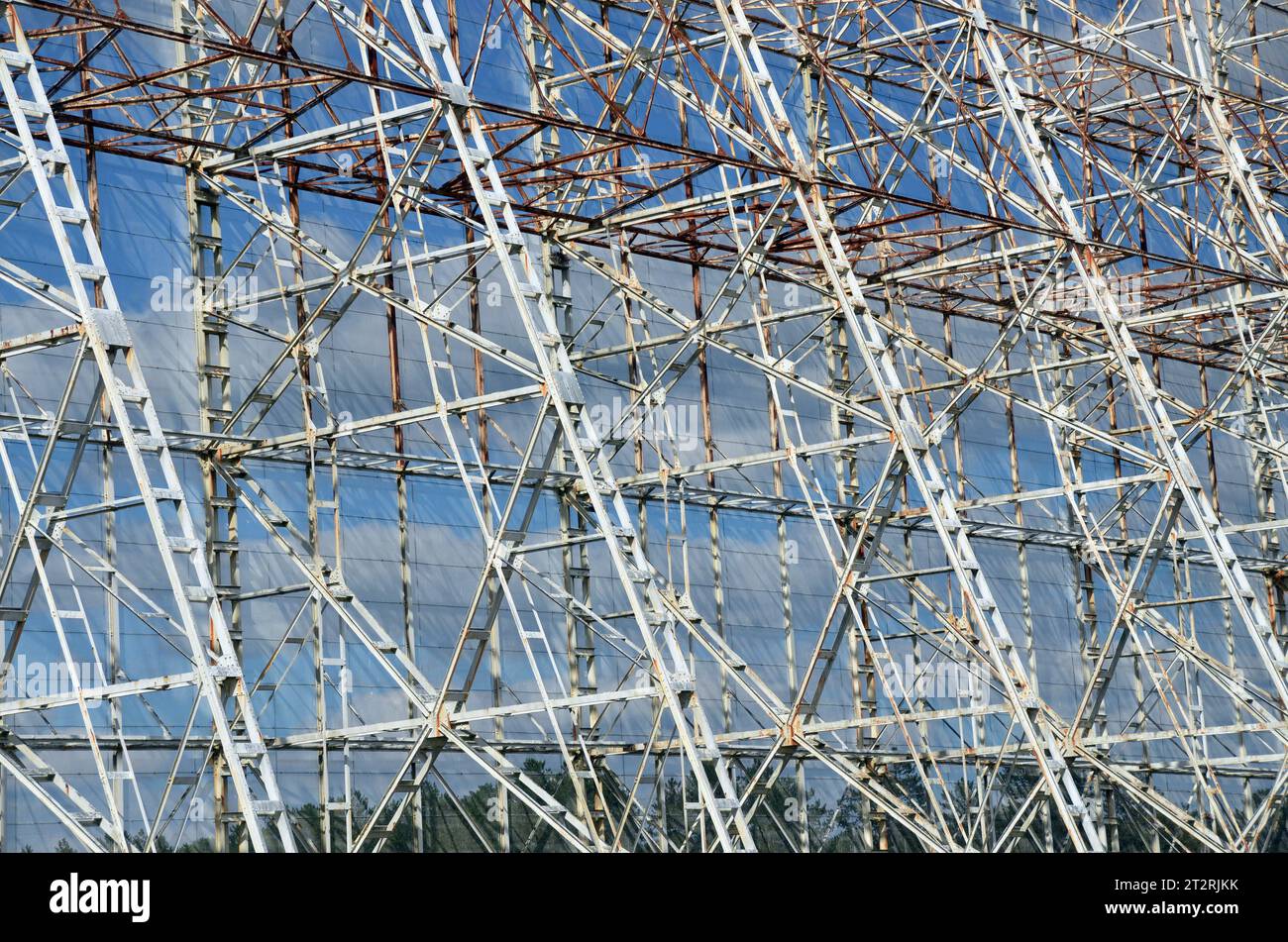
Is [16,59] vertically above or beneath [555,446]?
above

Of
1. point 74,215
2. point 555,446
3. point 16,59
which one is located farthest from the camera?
point 555,446

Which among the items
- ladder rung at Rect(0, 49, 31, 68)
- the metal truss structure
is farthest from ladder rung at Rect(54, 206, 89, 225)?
ladder rung at Rect(0, 49, 31, 68)

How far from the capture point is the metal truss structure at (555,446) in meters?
21.6

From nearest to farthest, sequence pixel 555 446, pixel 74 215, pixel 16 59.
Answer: pixel 74 215
pixel 16 59
pixel 555 446

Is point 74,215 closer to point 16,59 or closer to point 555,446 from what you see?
point 16,59

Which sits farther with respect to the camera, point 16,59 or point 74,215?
point 16,59

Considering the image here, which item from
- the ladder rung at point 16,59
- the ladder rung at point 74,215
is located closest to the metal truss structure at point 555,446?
the ladder rung at point 16,59

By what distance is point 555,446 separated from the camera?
20438 millimetres

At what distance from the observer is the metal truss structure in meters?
21.6

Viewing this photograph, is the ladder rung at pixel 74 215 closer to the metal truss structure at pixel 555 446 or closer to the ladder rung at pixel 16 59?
the metal truss structure at pixel 555 446

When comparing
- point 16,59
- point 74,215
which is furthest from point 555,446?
point 16,59
